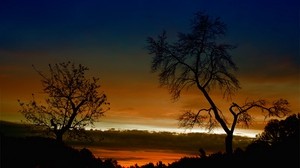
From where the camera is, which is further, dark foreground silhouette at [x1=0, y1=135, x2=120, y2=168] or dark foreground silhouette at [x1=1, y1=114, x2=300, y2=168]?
dark foreground silhouette at [x1=0, y1=135, x2=120, y2=168]

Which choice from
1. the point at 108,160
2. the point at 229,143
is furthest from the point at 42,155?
the point at 229,143

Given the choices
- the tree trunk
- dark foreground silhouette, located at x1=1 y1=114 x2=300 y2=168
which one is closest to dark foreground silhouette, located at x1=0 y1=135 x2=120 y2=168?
dark foreground silhouette, located at x1=1 y1=114 x2=300 y2=168

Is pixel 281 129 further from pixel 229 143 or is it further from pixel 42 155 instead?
pixel 42 155

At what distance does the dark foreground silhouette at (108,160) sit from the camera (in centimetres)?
3128

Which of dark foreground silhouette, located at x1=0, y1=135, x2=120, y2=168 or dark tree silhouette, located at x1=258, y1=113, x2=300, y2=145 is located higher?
dark tree silhouette, located at x1=258, y1=113, x2=300, y2=145

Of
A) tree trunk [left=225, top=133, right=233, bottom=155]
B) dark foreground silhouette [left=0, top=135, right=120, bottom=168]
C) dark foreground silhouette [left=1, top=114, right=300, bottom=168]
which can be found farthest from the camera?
tree trunk [left=225, top=133, right=233, bottom=155]

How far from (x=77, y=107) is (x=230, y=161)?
1388 centimetres

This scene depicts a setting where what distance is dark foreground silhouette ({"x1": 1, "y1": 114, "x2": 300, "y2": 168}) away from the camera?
3128 cm

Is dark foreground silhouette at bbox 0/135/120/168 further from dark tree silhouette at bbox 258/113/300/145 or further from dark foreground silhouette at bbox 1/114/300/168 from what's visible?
dark tree silhouette at bbox 258/113/300/145

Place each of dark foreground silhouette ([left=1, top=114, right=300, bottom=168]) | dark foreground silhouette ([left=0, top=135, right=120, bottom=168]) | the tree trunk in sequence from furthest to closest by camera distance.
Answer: the tree trunk
dark foreground silhouette ([left=0, top=135, right=120, bottom=168])
dark foreground silhouette ([left=1, top=114, right=300, bottom=168])

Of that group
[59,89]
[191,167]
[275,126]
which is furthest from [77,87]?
[275,126]

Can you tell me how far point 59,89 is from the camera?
3888 cm

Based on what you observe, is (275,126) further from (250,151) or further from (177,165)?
(177,165)

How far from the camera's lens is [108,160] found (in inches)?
1575
